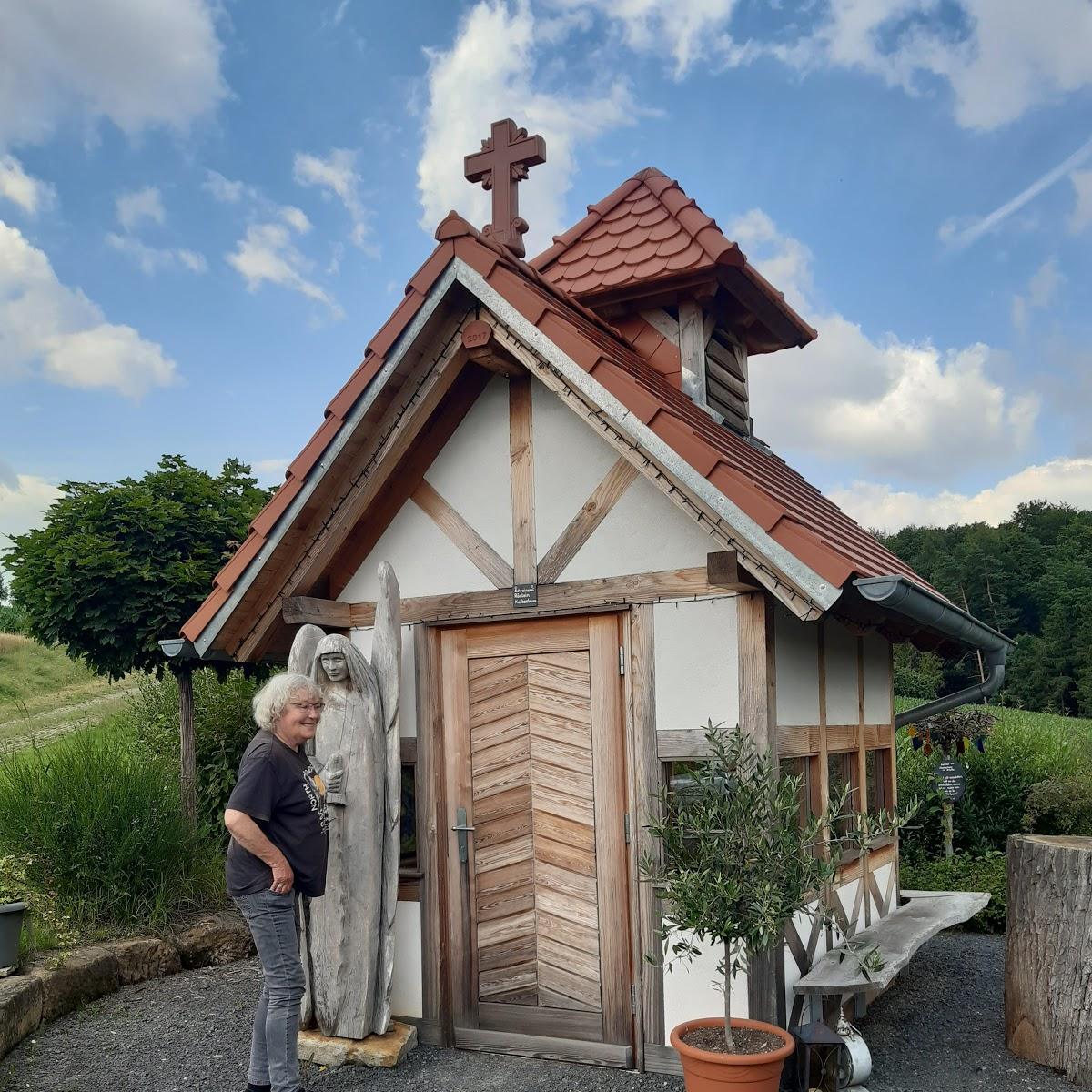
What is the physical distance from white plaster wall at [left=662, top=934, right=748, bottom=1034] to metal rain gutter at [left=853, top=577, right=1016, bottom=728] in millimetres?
1866

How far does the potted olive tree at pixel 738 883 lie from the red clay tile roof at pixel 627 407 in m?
0.96

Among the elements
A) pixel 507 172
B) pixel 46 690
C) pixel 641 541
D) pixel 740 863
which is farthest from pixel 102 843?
pixel 46 690

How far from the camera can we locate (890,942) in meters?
5.68

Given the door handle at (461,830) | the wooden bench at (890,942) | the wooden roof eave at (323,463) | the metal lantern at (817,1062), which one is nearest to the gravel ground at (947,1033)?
the wooden bench at (890,942)

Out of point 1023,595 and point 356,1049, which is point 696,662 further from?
point 1023,595

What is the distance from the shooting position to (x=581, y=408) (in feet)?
17.0

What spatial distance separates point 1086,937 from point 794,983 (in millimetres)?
1824

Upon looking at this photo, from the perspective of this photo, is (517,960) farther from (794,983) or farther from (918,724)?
(918,724)

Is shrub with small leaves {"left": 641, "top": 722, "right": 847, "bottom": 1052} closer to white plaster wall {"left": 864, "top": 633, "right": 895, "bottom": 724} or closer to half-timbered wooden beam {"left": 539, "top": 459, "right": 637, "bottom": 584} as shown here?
half-timbered wooden beam {"left": 539, "top": 459, "right": 637, "bottom": 584}

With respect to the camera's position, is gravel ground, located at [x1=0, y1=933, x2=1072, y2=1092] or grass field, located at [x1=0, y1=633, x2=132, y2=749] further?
grass field, located at [x1=0, y1=633, x2=132, y2=749]

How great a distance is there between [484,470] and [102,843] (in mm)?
4027

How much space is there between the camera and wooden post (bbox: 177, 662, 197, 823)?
8484 mm

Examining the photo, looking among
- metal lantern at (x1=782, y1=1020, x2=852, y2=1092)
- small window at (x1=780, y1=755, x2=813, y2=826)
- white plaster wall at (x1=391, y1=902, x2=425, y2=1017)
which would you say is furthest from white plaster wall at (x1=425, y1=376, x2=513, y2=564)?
metal lantern at (x1=782, y1=1020, x2=852, y2=1092)

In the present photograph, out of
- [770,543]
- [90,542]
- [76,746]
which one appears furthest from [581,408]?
[76,746]
